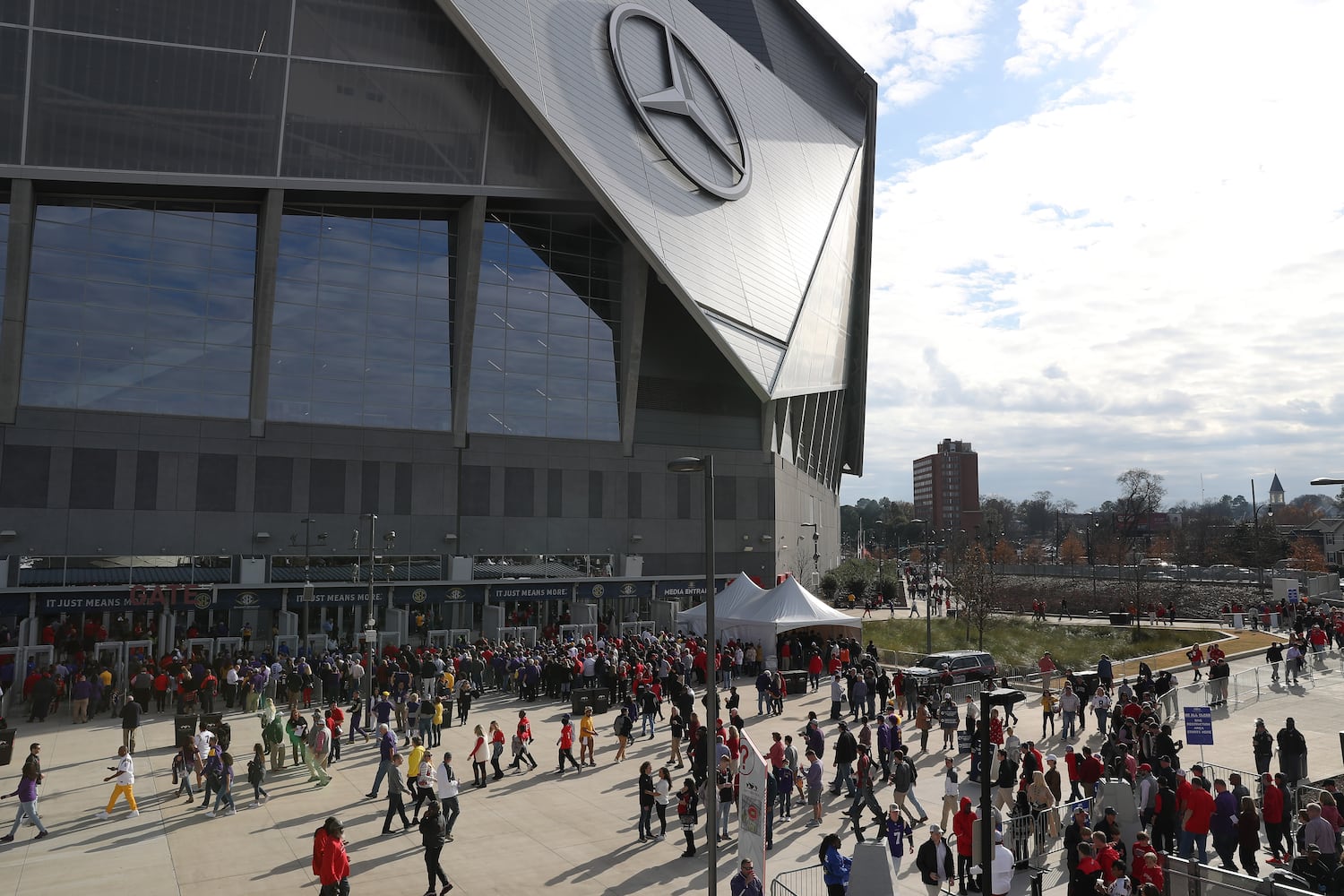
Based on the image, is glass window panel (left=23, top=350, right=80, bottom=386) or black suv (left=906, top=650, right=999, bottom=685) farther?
glass window panel (left=23, top=350, right=80, bottom=386)

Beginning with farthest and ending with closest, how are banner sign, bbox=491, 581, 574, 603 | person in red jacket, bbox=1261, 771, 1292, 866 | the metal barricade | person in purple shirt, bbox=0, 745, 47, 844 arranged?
banner sign, bbox=491, 581, 574, 603
person in purple shirt, bbox=0, 745, 47, 844
person in red jacket, bbox=1261, 771, 1292, 866
the metal barricade

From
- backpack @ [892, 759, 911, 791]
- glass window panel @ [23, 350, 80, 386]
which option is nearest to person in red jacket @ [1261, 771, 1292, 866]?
backpack @ [892, 759, 911, 791]

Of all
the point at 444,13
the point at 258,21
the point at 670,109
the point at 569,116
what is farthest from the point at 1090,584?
the point at 258,21

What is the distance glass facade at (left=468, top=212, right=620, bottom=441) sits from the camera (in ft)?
143

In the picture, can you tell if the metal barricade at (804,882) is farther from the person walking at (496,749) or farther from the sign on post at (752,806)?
the person walking at (496,749)

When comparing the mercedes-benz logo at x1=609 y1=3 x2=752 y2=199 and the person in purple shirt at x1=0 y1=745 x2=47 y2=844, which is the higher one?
the mercedes-benz logo at x1=609 y1=3 x2=752 y2=199

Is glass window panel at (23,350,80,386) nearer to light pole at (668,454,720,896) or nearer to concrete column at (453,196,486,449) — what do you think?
concrete column at (453,196,486,449)

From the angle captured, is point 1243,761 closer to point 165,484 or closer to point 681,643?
point 681,643

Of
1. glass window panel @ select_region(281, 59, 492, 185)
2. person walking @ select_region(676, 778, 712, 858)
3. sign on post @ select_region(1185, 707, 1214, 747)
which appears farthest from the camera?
glass window panel @ select_region(281, 59, 492, 185)

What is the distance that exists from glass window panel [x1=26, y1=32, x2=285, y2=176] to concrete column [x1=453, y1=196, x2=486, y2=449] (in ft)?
28.2

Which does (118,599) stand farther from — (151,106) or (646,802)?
(646,802)

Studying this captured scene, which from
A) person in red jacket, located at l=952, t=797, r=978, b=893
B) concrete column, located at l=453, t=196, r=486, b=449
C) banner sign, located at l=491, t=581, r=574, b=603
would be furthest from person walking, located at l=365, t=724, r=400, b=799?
concrete column, located at l=453, t=196, r=486, b=449

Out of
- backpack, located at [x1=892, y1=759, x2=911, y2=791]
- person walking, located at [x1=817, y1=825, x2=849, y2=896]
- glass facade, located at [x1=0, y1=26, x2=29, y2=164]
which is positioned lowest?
person walking, located at [x1=817, y1=825, x2=849, y2=896]

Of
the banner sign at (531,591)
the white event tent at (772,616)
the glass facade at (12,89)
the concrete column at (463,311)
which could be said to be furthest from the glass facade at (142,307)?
the white event tent at (772,616)
